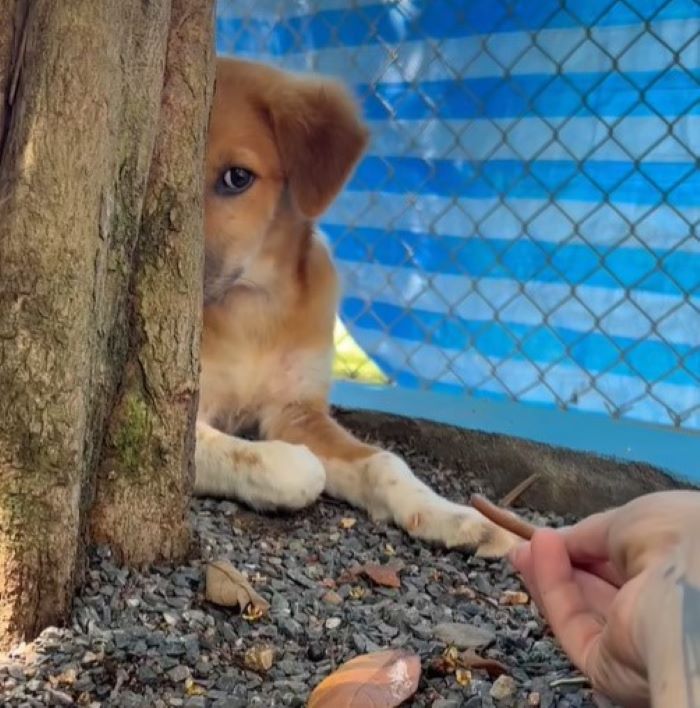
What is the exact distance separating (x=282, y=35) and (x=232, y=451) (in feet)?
5.60

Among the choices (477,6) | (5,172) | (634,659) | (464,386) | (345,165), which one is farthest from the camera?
(464,386)

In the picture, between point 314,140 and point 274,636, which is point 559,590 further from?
point 314,140

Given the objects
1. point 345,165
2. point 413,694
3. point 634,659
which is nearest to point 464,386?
point 345,165

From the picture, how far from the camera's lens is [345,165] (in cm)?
274

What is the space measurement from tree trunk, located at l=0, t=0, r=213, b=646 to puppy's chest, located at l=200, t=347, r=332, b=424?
112 centimetres

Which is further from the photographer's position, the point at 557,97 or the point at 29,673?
the point at 557,97

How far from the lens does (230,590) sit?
4.92 feet

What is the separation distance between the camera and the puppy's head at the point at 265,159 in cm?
253

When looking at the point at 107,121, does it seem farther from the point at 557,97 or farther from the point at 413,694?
the point at 557,97

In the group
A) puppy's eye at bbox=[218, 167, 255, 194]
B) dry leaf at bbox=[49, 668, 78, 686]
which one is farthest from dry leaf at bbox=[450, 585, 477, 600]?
puppy's eye at bbox=[218, 167, 255, 194]

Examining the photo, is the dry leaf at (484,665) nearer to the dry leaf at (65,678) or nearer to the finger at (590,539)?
the finger at (590,539)

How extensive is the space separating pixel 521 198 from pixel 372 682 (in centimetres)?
191

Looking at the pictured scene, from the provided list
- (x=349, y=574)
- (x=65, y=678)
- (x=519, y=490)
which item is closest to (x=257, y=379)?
(x=519, y=490)

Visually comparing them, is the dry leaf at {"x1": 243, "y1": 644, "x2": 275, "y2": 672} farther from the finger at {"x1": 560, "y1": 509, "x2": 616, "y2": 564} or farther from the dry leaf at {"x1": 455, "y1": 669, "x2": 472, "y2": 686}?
the finger at {"x1": 560, "y1": 509, "x2": 616, "y2": 564}
